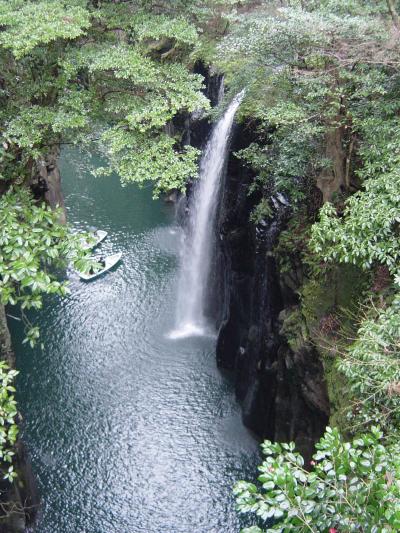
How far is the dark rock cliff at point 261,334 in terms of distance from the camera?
11188 millimetres

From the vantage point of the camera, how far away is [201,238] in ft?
63.8

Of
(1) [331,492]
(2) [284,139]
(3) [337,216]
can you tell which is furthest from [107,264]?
(1) [331,492]

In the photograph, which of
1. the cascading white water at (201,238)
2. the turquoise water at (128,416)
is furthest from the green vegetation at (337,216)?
the turquoise water at (128,416)

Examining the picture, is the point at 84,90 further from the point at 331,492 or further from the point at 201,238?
the point at 331,492

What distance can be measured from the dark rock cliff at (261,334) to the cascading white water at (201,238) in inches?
71.8

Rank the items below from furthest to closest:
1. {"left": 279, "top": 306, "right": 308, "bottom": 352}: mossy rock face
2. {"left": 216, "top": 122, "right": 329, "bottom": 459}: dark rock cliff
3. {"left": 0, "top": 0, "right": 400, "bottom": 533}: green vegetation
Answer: {"left": 216, "top": 122, "right": 329, "bottom": 459}: dark rock cliff < {"left": 279, "top": 306, "right": 308, "bottom": 352}: mossy rock face < {"left": 0, "top": 0, "right": 400, "bottom": 533}: green vegetation

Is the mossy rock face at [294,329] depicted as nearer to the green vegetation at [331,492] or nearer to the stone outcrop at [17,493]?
the stone outcrop at [17,493]

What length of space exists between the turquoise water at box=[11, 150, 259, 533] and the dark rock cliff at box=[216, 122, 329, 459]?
3.96ft

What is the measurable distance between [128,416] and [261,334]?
494 cm

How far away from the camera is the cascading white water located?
17.6 m

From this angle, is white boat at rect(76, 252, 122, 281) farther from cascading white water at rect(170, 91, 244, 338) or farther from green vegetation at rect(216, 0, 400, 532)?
green vegetation at rect(216, 0, 400, 532)

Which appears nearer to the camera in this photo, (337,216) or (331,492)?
(331,492)

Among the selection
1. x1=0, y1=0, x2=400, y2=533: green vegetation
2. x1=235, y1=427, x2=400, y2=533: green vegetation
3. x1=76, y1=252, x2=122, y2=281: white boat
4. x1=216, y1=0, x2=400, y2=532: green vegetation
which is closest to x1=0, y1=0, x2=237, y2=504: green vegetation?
x1=0, y1=0, x2=400, y2=533: green vegetation

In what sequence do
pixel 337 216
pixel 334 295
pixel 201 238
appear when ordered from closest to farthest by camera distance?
pixel 334 295
pixel 337 216
pixel 201 238
